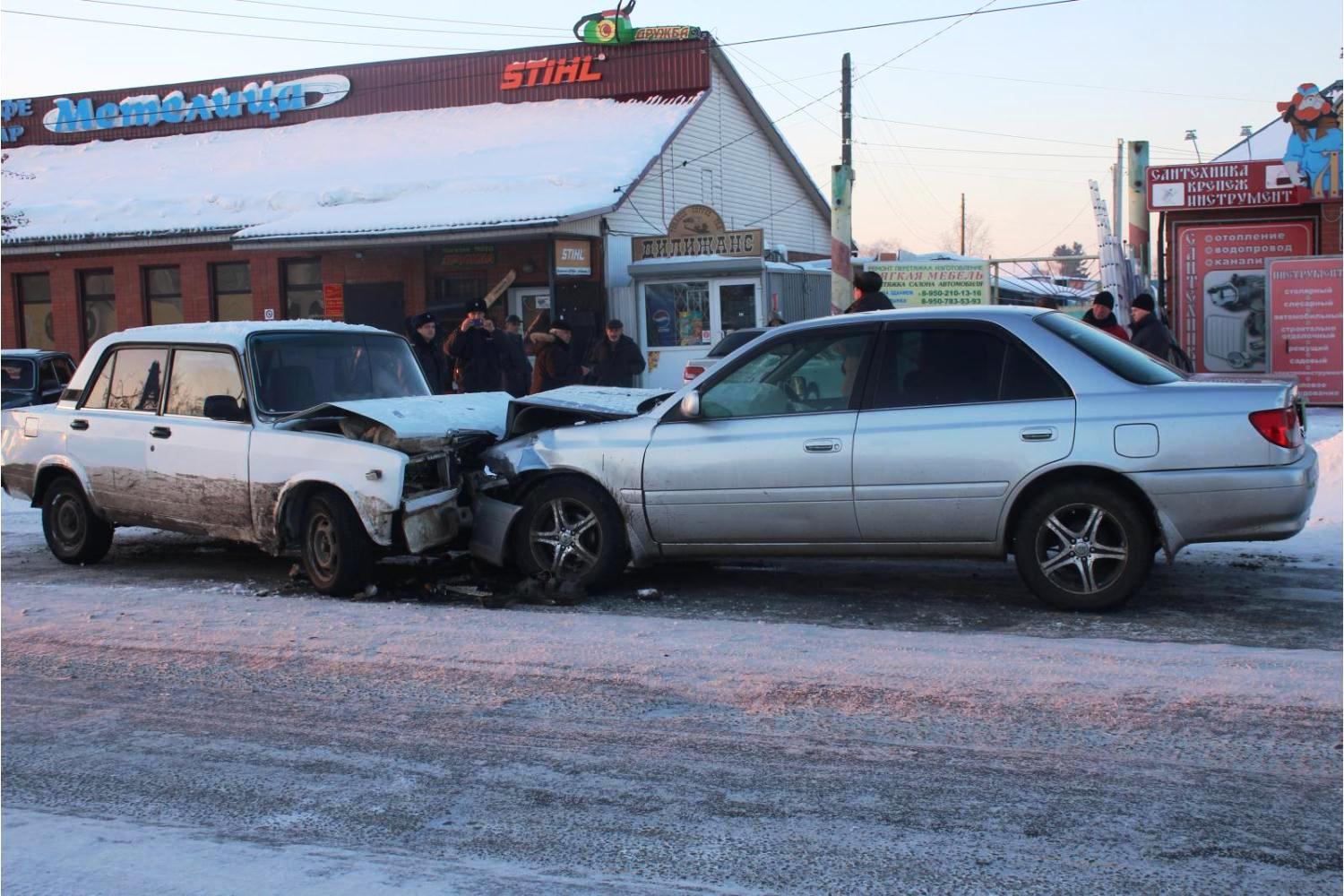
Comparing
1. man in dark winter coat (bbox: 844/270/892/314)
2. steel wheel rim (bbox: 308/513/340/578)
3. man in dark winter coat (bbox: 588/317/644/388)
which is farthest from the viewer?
man in dark winter coat (bbox: 588/317/644/388)

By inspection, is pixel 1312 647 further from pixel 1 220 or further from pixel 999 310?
pixel 1 220

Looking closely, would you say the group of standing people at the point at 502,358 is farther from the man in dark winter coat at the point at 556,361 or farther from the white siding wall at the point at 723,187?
the white siding wall at the point at 723,187

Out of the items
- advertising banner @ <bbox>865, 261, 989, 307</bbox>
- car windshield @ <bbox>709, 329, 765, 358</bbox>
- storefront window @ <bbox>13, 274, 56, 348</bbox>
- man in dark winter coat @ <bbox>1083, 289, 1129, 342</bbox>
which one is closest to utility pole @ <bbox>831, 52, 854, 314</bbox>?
advertising banner @ <bbox>865, 261, 989, 307</bbox>

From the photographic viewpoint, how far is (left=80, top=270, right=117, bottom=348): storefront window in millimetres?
26812

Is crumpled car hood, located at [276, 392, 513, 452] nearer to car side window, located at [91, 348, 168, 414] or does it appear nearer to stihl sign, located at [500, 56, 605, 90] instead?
car side window, located at [91, 348, 168, 414]

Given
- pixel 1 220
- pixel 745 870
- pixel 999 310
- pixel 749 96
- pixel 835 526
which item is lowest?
pixel 745 870

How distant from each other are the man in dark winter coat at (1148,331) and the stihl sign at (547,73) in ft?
54.8

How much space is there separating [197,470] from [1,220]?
70.6 feet

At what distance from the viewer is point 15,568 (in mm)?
9188

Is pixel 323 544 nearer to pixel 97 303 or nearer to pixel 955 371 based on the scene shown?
pixel 955 371

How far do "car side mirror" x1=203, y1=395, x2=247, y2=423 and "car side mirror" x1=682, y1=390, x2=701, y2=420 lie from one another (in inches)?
114

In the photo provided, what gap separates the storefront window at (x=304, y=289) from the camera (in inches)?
975

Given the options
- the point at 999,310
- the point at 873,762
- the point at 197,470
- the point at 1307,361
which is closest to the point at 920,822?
the point at 873,762

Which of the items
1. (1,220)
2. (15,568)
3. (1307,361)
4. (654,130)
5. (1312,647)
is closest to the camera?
(1312,647)
